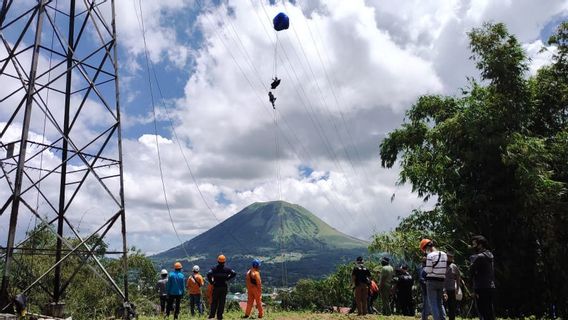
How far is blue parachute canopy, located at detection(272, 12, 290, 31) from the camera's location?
59.5ft

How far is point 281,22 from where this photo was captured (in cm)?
1819

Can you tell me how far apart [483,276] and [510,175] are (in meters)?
14.1

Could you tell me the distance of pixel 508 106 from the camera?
2289 centimetres

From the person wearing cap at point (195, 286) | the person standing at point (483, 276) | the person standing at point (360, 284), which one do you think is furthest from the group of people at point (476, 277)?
the person wearing cap at point (195, 286)

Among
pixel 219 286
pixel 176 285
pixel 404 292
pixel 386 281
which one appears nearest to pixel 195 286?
pixel 176 285

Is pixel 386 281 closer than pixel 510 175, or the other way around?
pixel 386 281

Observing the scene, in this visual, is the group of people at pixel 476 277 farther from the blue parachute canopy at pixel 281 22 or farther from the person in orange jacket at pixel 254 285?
the blue parachute canopy at pixel 281 22

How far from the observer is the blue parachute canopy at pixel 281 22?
59.5 ft

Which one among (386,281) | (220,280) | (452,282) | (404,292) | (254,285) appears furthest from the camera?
(386,281)

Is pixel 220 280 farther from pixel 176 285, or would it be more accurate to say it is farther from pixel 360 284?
pixel 360 284

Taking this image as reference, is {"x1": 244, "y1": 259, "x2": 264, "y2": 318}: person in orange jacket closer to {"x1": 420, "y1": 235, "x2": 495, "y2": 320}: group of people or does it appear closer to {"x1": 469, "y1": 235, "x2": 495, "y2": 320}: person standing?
{"x1": 420, "y1": 235, "x2": 495, "y2": 320}: group of people

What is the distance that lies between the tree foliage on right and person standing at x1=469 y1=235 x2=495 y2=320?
479 inches

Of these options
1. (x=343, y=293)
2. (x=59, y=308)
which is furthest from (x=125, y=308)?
(x=343, y=293)

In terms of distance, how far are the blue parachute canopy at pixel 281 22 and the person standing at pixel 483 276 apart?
1121 cm
